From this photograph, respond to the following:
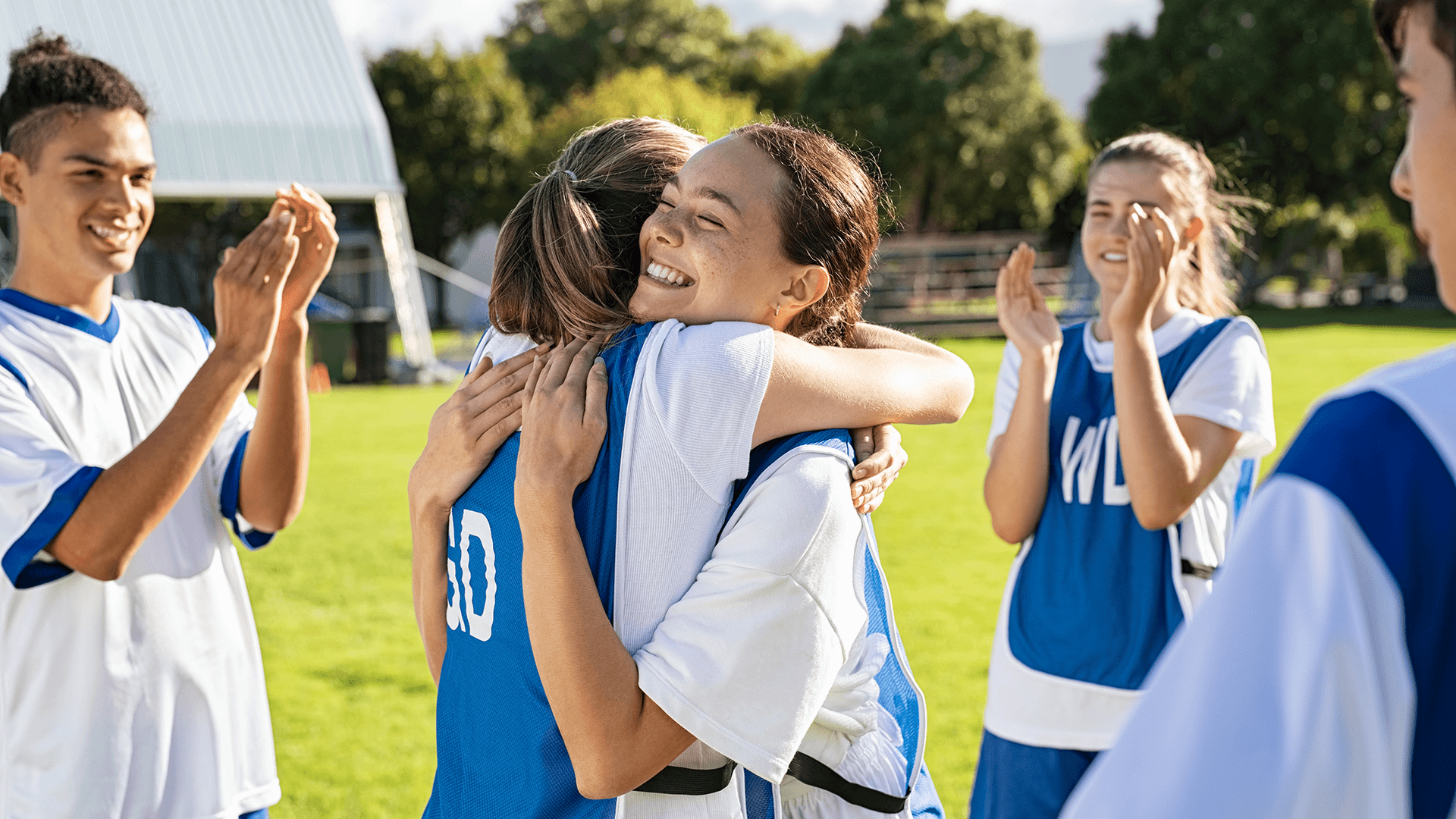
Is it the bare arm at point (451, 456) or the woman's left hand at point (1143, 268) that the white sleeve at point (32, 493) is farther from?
the woman's left hand at point (1143, 268)

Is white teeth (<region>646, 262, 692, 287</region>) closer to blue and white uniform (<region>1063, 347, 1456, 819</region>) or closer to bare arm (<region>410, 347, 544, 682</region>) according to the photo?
bare arm (<region>410, 347, 544, 682</region>)

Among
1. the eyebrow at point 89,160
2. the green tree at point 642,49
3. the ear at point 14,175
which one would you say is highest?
the green tree at point 642,49

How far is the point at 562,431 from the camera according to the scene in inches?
55.6

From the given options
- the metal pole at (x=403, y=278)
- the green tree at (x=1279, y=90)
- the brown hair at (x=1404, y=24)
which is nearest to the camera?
the brown hair at (x=1404, y=24)

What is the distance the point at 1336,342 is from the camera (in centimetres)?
2242

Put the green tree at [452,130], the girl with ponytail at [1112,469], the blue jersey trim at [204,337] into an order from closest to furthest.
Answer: the girl with ponytail at [1112,469]
the blue jersey trim at [204,337]
the green tree at [452,130]

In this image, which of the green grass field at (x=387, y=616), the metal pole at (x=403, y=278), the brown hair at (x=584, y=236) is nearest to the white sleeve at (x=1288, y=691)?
the brown hair at (x=584, y=236)

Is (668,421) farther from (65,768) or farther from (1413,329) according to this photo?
(1413,329)

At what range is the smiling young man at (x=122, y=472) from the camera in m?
2.17

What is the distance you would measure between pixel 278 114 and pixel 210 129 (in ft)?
3.42

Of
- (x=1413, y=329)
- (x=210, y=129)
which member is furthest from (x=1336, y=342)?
(x=210, y=129)

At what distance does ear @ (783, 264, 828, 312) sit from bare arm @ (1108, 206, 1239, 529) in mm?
1297

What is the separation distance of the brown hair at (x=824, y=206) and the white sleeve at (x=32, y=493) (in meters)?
1.46

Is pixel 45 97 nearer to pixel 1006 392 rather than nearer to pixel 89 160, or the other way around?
pixel 89 160
